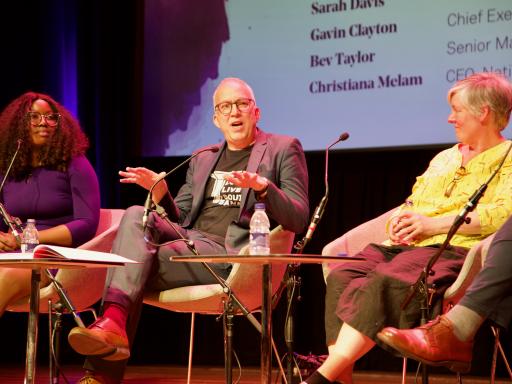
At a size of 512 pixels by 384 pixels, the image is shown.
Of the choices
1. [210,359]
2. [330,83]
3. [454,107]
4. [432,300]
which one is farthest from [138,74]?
[432,300]

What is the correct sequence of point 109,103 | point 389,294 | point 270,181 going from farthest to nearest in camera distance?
1. point 109,103
2. point 270,181
3. point 389,294

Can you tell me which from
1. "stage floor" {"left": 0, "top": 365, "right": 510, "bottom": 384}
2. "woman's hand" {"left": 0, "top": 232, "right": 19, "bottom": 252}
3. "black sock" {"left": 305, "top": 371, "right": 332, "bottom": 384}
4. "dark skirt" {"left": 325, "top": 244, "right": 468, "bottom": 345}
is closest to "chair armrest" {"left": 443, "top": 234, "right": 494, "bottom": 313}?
"dark skirt" {"left": 325, "top": 244, "right": 468, "bottom": 345}

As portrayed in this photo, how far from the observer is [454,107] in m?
3.31

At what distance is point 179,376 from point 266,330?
2460 mm

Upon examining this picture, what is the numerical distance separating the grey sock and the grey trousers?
1.11 meters

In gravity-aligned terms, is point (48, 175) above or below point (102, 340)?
above

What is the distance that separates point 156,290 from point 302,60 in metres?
2.04

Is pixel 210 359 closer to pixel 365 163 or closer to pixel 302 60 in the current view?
pixel 365 163

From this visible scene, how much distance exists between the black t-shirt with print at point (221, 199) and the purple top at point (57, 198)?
553 millimetres

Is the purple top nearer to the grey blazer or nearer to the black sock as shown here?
the grey blazer

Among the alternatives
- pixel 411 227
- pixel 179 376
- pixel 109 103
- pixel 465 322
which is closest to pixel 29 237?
pixel 411 227

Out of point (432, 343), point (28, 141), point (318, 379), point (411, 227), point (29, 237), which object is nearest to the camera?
point (432, 343)

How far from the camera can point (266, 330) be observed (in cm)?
263

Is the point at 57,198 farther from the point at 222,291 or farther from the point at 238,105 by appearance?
the point at 222,291
